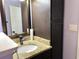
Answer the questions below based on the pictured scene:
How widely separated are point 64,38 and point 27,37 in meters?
0.66

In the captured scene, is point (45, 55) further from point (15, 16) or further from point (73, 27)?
point (15, 16)

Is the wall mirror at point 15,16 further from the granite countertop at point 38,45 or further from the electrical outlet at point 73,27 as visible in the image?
the electrical outlet at point 73,27

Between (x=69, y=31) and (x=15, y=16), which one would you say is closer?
(x=69, y=31)

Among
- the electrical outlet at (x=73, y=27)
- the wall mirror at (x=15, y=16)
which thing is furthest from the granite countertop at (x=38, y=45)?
the electrical outlet at (x=73, y=27)

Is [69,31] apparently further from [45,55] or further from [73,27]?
[45,55]

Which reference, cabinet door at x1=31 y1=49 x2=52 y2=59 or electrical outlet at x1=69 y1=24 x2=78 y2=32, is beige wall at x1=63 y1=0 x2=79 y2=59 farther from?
cabinet door at x1=31 y1=49 x2=52 y2=59

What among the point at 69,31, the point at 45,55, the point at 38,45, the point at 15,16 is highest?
the point at 15,16

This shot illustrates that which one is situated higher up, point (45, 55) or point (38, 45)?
point (38, 45)

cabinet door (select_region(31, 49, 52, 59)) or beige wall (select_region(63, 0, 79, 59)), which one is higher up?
beige wall (select_region(63, 0, 79, 59))

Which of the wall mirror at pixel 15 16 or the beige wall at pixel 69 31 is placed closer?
the beige wall at pixel 69 31

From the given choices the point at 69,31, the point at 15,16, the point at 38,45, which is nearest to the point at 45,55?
the point at 38,45

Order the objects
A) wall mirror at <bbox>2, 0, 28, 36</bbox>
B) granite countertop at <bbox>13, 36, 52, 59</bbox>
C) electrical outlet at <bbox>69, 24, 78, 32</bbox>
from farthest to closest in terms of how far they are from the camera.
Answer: wall mirror at <bbox>2, 0, 28, 36</bbox> < electrical outlet at <bbox>69, 24, 78, 32</bbox> < granite countertop at <bbox>13, 36, 52, 59</bbox>

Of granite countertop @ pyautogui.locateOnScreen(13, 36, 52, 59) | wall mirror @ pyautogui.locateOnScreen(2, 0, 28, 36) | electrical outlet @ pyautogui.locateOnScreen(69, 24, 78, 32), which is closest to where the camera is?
granite countertop @ pyautogui.locateOnScreen(13, 36, 52, 59)

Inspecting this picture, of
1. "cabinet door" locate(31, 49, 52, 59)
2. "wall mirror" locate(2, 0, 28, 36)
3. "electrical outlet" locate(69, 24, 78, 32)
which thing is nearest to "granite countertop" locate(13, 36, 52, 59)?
"cabinet door" locate(31, 49, 52, 59)
